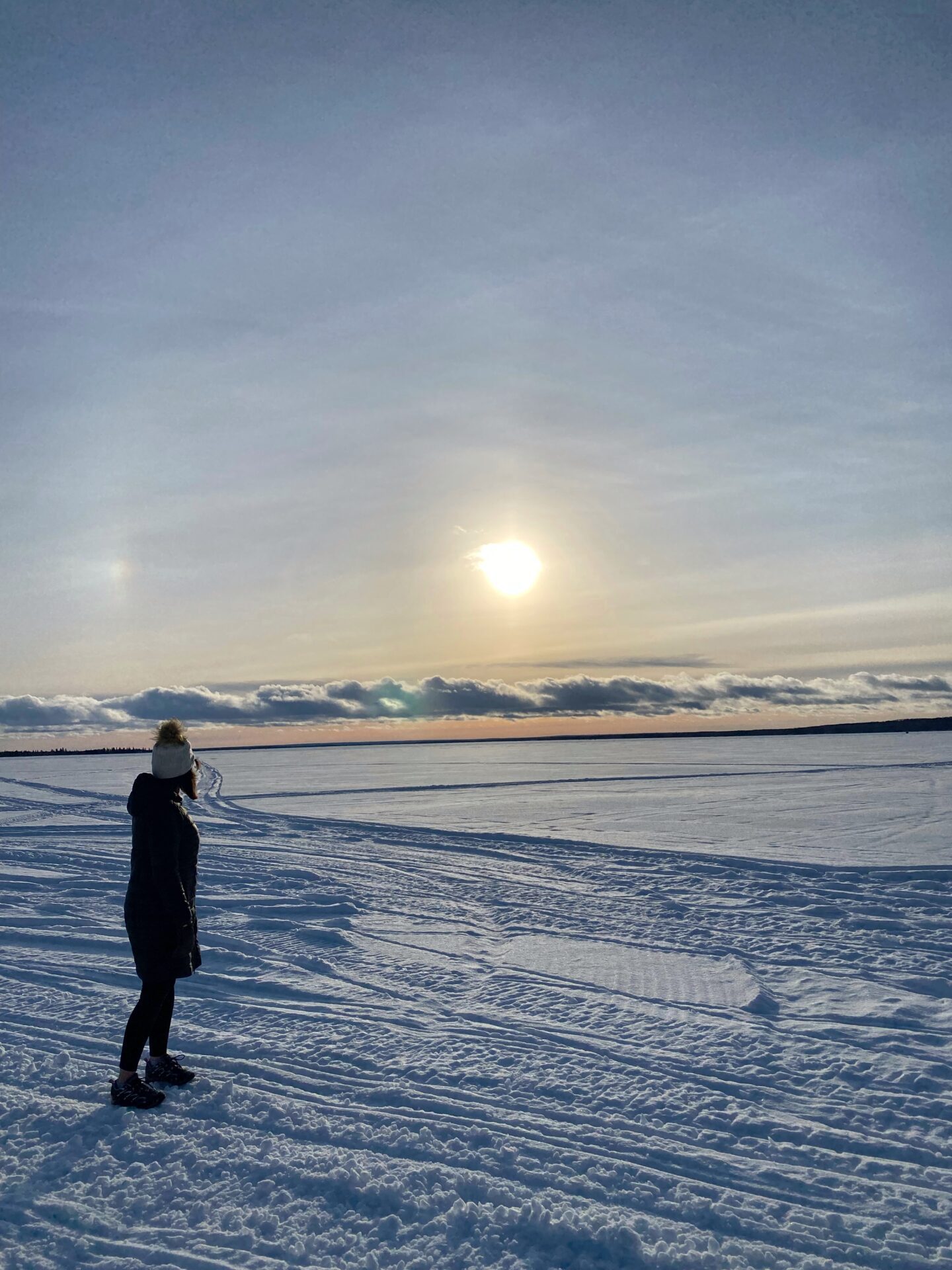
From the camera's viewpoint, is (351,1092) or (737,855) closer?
(351,1092)

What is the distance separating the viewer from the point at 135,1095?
379 centimetres

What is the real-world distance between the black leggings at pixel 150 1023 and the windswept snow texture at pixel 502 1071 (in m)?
0.23

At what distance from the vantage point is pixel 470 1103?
3.72 metres

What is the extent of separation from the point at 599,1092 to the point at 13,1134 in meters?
2.44

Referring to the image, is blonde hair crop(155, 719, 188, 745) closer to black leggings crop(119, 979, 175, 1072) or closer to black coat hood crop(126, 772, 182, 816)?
black coat hood crop(126, 772, 182, 816)

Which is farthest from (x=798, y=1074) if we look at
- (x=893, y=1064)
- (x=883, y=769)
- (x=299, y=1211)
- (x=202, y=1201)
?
(x=883, y=769)

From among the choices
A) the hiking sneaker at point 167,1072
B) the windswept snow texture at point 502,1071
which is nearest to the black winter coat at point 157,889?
the hiking sneaker at point 167,1072

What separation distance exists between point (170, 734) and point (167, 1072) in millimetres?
1544

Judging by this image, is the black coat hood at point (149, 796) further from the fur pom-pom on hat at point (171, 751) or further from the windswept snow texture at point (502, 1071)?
the windswept snow texture at point (502, 1071)

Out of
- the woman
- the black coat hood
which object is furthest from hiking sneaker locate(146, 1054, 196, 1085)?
the black coat hood

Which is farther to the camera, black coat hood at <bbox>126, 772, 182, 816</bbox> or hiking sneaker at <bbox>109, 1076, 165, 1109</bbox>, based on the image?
black coat hood at <bbox>126, 772, 182, 816</bbox>

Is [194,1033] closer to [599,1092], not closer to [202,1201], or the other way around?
[202,1201]

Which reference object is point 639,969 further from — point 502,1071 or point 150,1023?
point 150,1023

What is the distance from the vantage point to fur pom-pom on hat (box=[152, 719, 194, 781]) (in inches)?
159
